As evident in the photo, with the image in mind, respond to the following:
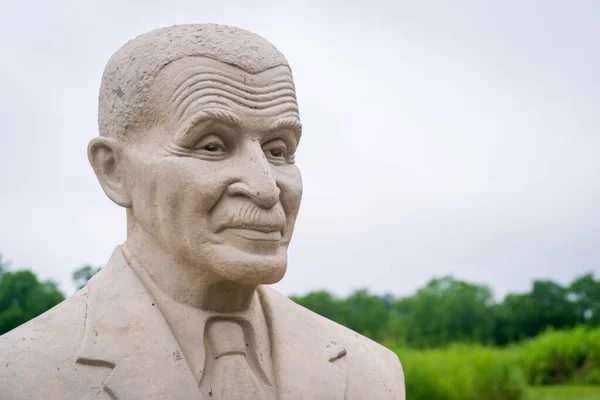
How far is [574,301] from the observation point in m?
18.7

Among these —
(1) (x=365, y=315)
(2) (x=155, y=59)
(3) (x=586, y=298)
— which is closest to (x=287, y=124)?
(2) (x=155, y=59)

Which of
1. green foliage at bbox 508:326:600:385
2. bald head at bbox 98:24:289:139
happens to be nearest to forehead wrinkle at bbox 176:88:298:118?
bald head at bbox 98:24:289:139

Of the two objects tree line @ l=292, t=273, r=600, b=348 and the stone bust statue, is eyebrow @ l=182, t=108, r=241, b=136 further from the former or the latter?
tree line @ l=292, t=273, r=600, b=348

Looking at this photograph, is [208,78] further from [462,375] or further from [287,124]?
[462,375]

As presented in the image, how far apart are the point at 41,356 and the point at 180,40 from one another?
144cm

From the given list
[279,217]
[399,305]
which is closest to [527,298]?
[399,305]

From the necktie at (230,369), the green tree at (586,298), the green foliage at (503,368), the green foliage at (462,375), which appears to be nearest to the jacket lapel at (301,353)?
the necktie at (230,369)

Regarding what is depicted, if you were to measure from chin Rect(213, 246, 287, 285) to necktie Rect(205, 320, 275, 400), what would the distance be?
0.96 feet

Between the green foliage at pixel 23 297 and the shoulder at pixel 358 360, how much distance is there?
579 centimetres

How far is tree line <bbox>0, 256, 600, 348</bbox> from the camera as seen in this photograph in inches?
560

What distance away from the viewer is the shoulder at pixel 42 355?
330 cm

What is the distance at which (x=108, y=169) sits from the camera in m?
3.70

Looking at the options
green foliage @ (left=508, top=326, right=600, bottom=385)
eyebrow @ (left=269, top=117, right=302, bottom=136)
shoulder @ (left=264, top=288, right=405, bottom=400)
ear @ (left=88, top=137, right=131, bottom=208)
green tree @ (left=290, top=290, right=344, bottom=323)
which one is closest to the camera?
eyebrow @ (left=269, top=117, right=302, bottom=136)

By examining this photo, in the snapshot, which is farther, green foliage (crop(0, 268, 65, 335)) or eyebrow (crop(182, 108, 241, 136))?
green foliage (crop(0, 268, 65, 335))
